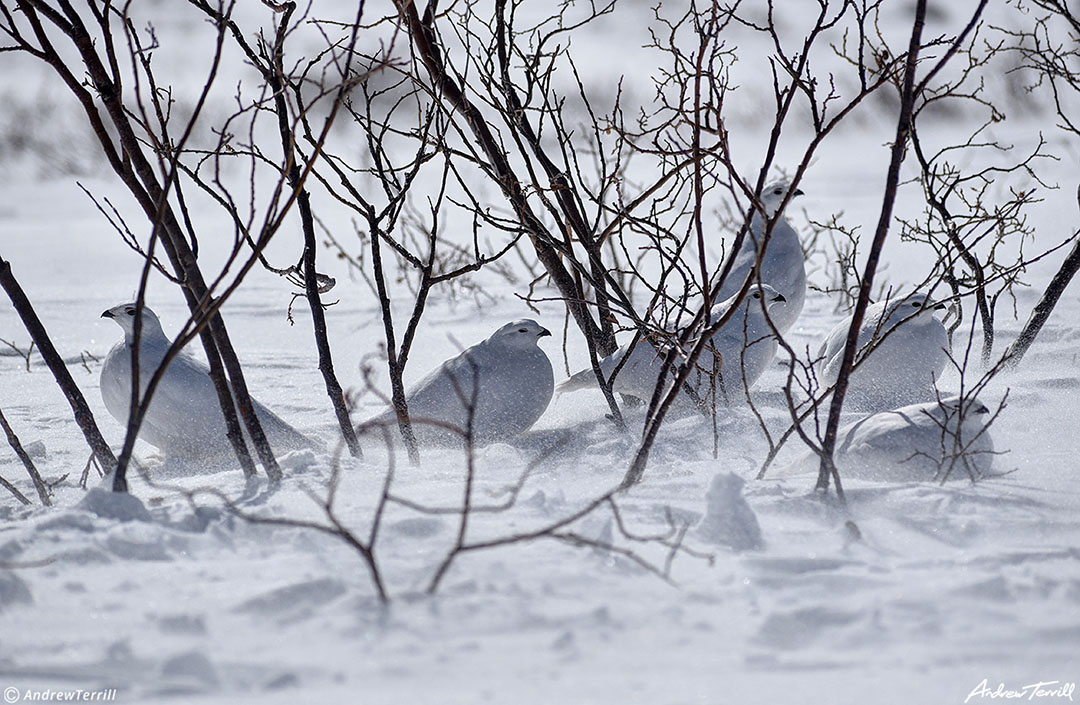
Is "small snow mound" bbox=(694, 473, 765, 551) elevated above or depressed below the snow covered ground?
above

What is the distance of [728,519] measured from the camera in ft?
5.85

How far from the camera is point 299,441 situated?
9.95ft

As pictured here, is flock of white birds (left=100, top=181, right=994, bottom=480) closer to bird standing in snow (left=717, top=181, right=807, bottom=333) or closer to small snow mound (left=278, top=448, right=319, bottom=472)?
bird standing in snow (left=717, top=181, right=807, bottom=333)

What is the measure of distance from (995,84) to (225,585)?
19370 mm

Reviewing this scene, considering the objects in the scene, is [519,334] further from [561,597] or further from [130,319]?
[561,597]

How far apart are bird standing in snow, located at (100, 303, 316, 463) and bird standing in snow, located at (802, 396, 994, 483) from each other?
1.60 metres

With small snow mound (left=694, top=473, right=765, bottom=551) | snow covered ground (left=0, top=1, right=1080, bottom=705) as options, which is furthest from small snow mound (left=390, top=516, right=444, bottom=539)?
small snow mound (left=694, top=473, right=765, bottom=551)

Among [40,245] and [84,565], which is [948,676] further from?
[40,245]

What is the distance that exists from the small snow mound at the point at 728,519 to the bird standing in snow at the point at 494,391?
4.35 feet

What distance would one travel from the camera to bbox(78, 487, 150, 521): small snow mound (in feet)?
6.02

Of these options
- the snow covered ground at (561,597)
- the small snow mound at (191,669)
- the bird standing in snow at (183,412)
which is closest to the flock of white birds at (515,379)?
the bird standing in snow at (183,412)

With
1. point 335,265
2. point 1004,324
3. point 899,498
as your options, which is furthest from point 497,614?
point 335,265

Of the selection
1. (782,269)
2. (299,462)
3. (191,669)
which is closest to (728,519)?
(191,669)

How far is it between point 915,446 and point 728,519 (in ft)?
2.51
